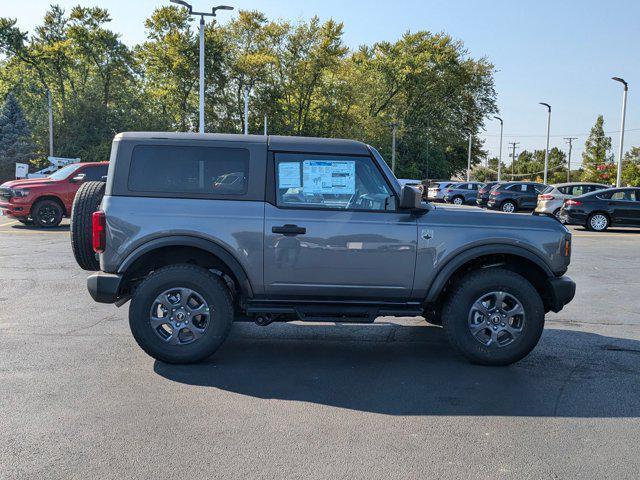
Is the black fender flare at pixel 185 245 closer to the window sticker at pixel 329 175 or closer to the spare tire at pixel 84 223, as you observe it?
the spare tire at pixel 84 223

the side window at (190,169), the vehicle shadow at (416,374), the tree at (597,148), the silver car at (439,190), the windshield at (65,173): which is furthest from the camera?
the tree at (597,148)

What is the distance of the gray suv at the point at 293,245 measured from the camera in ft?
17.3

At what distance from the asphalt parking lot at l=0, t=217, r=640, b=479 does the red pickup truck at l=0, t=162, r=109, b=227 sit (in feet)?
32.7

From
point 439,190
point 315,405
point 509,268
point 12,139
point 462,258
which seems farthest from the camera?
point 12,139

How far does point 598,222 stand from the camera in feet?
65.8

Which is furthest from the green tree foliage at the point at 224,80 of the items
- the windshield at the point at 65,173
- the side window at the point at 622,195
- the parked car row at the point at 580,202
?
the side window at the point at 622,195

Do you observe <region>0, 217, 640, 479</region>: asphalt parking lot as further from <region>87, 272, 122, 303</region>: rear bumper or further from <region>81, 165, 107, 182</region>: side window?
<region>81, 165, 107, 182</region>: side window

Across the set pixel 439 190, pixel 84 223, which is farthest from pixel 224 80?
pixel 84 223

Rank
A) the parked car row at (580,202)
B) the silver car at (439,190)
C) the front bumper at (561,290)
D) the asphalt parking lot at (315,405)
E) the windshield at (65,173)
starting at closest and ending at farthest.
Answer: the asphalt parking lot at (315,405)
the front bumper at (561,290)
the windshield at (65,173)
the parked car row at (580,202)
the silver car at (439,190)

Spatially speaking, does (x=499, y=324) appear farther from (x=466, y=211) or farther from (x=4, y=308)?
(x=4, y=308)

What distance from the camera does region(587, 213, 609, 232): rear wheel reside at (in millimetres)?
19984

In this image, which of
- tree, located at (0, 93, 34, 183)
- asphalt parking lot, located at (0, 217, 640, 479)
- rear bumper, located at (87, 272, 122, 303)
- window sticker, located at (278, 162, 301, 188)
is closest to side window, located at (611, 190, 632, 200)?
asphalt parking lot, located at (0, 217, 640, 479)

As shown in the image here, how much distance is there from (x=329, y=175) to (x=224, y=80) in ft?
165

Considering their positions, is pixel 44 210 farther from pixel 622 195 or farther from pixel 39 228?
pixel 622 195
